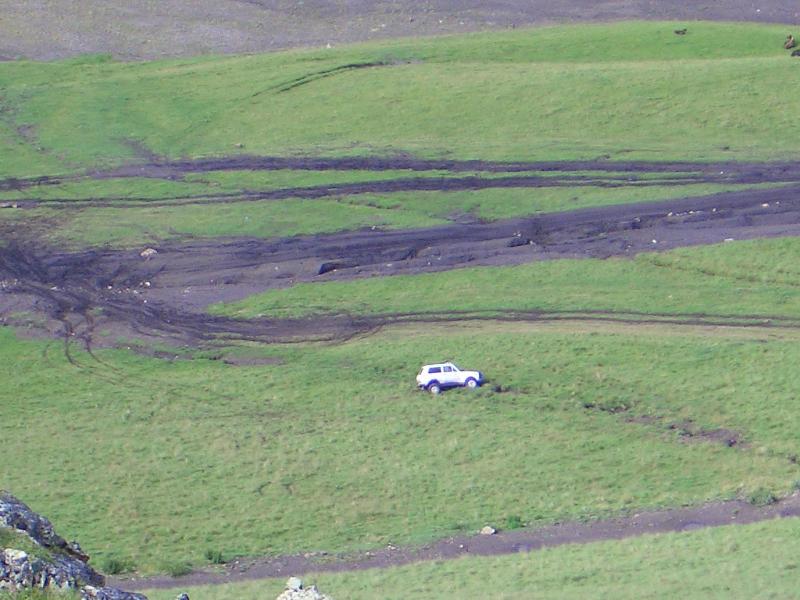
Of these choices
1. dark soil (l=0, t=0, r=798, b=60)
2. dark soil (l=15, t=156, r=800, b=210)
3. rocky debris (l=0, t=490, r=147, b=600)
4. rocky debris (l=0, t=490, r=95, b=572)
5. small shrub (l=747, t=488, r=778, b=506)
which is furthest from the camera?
dark soil (l=0, t=0, r=798, b=60)

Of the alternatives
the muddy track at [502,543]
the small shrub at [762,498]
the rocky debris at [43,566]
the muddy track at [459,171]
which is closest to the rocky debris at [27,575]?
Result: the rocky debris at [43,566]

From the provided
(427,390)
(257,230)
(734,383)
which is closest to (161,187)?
(257,230)

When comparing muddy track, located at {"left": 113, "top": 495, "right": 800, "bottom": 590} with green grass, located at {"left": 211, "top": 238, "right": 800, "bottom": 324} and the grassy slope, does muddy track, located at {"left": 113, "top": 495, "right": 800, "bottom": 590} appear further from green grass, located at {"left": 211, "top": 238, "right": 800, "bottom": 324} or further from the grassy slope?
the grassy slope

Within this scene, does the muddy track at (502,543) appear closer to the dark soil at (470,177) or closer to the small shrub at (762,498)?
the small shrub at (762,498)

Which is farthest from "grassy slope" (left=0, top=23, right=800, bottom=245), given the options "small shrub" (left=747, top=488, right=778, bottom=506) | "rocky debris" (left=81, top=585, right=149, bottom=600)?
"rocky debris" (left=81, top=585, right=149, bottom=600)

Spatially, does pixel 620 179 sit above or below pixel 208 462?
above

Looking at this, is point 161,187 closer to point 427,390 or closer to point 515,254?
point 515,254
